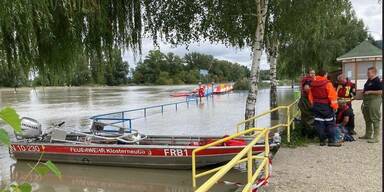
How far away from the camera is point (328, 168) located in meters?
7.84

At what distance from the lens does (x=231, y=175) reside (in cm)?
966

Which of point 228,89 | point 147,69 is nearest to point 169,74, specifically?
point 147,69

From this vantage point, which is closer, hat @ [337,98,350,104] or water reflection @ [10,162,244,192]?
water reflection @ [10,162,244,192]

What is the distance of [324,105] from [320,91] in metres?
0.36

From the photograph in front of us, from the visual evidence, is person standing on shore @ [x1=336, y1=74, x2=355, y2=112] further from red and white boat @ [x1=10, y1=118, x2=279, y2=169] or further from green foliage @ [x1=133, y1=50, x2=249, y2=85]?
green foliage @ [x1=133, y1=50, x2=249, y2=85]

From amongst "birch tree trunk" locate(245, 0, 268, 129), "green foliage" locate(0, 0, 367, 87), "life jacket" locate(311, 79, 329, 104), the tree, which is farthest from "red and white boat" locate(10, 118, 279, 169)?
the tree

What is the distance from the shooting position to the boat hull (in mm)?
10289

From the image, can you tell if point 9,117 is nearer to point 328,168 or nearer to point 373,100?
point 328,168

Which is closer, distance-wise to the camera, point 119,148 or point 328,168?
point 328,168

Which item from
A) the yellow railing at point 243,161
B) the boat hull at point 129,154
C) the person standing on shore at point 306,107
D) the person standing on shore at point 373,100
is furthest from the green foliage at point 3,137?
the person standing on shore at point 373,100

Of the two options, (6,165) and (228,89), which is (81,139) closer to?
(6,165)

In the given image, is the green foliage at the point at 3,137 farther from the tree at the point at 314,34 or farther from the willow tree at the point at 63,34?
the tree at the point at 314,34

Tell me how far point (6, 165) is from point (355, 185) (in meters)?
10.3

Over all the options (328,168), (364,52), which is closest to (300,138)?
(328,168)
